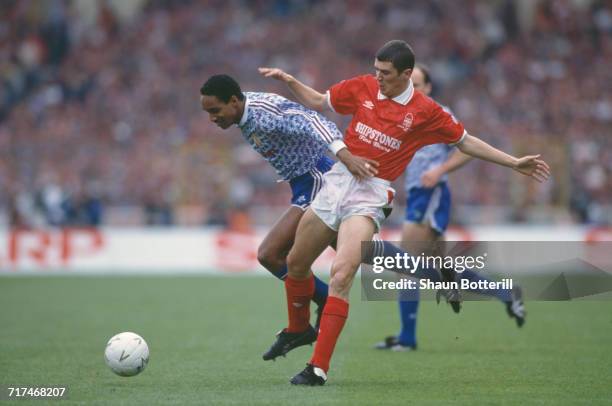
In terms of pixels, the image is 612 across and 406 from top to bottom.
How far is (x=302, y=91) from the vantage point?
26.2 feet

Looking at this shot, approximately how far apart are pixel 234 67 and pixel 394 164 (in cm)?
2059

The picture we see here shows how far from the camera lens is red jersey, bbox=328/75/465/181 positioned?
7582 millimetres

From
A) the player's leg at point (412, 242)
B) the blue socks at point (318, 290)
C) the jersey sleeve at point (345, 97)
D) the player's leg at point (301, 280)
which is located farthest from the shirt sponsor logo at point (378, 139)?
the player's leg at point (412, 242)

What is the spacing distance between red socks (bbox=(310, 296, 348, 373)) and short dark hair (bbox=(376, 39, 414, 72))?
1.75 metres

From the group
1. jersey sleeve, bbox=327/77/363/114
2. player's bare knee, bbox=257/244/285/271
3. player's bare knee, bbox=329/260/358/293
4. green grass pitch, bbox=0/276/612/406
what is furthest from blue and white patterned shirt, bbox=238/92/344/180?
green grass pitch, bbox=0/276/612/406

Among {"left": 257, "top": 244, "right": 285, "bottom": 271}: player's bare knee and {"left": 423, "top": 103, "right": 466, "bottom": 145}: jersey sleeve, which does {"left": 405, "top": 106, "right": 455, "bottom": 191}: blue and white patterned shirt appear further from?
{"left": 423, "top": 103, "right": 466, "bottom": 145}: jersey sleeve

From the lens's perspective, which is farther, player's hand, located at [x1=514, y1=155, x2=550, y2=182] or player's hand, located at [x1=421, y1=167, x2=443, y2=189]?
player's hand, located at [x1=421, y1=167, x2=443, y2=189]

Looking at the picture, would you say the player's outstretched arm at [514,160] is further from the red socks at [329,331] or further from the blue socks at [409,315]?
the blue socks at [409,315]

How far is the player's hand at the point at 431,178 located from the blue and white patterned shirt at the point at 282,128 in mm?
1975

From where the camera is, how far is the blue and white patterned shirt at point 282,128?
309 inches

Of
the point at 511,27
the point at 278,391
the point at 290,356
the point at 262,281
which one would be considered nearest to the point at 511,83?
the point at 511,27

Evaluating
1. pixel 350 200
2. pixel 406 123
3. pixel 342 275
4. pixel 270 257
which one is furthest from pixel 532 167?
pixel 270 257

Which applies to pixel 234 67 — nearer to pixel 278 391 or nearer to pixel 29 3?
pixel 29 3

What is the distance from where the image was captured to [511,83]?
27672 millimetres
